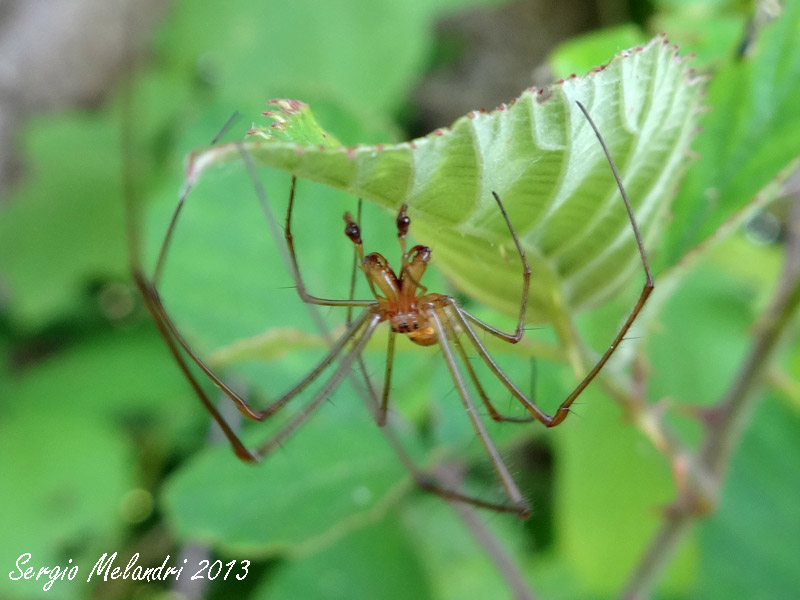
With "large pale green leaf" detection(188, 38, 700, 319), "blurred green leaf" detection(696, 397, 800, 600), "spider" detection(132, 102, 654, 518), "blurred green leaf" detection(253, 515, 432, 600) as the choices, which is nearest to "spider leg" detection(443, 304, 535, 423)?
"spider" detection(132, 102, 654, 518)

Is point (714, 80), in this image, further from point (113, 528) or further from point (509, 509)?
point (113, 528)

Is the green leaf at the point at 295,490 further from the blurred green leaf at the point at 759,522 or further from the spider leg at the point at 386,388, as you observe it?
the blurred green leaf at the point at 759,522

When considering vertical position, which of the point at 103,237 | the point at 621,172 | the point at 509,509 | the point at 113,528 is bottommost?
the point at 113,528

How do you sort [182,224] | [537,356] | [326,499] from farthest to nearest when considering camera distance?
[182,224], [326,499], [537,356]

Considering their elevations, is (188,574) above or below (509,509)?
below

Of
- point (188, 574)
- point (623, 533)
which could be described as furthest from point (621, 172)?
point (188, 574)

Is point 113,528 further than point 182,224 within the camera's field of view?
Yes

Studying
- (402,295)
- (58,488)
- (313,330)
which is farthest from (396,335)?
(58,488)

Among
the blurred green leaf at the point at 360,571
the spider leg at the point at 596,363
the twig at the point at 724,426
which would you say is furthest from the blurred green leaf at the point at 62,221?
the twig at the point at 724,426

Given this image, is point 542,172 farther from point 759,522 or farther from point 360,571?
point 759,522
